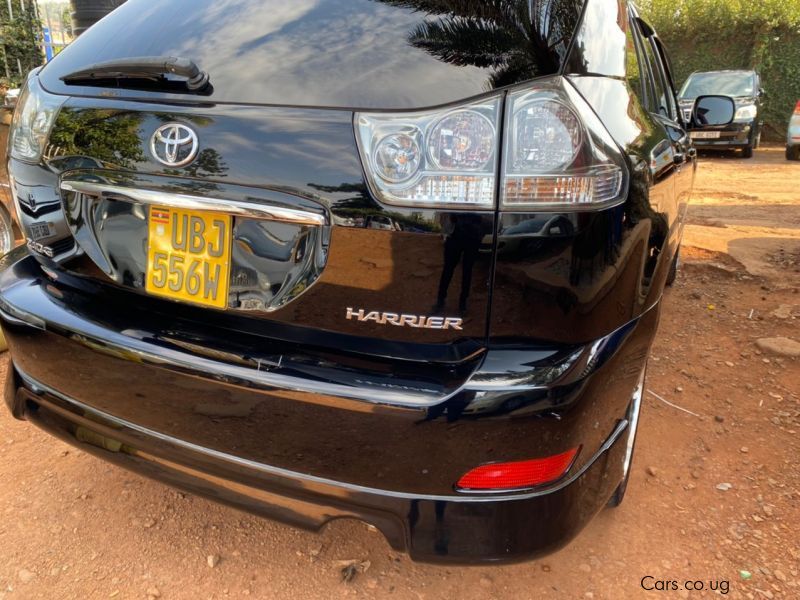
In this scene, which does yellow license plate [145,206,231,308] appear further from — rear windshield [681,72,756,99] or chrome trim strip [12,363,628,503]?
rear windshield [681,72,756,99]

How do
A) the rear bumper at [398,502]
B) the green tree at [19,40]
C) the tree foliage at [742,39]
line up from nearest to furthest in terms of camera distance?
1. the rear bumper at [398,502]
2. the green tree at [19,40]
3. the tree foliage at [742,39]

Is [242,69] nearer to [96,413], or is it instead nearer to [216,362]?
[216,362]

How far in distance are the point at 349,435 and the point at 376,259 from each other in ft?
1.22

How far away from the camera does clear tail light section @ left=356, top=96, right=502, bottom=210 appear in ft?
3.96

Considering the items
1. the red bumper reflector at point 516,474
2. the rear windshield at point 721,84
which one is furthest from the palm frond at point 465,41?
the rear windshield at point 721,84

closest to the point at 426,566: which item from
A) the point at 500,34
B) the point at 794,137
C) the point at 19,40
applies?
the point at 500,34

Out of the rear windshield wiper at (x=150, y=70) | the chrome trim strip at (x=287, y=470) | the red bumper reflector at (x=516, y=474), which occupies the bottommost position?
the chrome trim strip at (x=287, y=470)

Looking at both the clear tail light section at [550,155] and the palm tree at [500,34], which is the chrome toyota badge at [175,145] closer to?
the palm tree at [500,34]

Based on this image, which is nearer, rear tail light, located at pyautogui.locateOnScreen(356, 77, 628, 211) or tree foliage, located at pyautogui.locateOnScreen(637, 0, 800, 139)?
rear tail light, located at pyautogui.locateOnScreen(356, 77, 628, 211)

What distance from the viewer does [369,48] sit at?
4.31 feet

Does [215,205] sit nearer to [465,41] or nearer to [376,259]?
[376,259]

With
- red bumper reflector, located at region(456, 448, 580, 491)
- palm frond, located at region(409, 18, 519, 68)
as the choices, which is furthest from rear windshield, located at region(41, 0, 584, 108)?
red bumper reflector, located at region(456, 448, 580, 491)

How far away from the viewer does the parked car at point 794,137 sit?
11727mm

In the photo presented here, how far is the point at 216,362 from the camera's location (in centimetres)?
137
